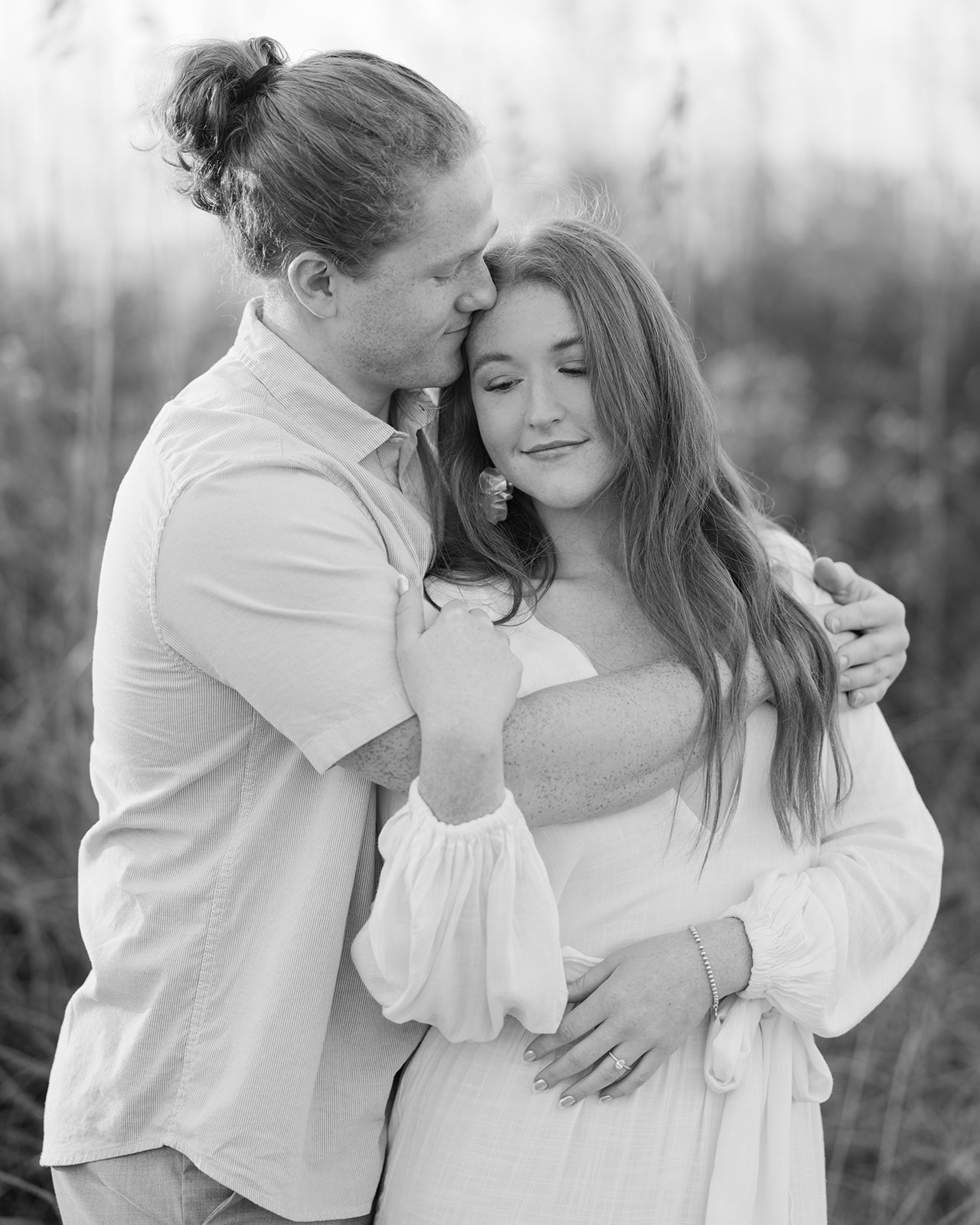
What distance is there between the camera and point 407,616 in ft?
4.88

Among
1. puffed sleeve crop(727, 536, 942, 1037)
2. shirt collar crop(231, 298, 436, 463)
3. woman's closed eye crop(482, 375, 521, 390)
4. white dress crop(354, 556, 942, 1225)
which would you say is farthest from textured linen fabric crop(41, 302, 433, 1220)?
puffed sleeve crop(727, 536, 942, 1037)

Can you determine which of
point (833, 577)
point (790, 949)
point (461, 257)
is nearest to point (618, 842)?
point (790, 949)

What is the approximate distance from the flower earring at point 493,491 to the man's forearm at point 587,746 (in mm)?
394

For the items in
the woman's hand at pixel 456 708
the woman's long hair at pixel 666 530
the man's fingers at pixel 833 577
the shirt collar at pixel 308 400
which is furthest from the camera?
the man's fingers at pixel 833 577

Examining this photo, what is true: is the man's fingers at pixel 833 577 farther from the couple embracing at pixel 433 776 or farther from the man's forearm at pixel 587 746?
the man's forearm at pixel 587 746

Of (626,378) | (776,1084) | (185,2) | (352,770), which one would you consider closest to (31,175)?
(185,2)

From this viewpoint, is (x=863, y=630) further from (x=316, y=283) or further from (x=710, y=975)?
(x=316, y=283)

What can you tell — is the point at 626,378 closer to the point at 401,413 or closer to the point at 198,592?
the point at 401,413

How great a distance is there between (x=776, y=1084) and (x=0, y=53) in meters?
3.52

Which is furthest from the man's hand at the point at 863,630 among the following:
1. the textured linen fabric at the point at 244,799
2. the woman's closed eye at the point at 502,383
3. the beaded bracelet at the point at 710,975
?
the textured linen fabric at the point at 244,799

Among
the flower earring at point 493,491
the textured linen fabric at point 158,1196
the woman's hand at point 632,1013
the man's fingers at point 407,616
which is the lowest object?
the textured linen fabric at point 158,1196

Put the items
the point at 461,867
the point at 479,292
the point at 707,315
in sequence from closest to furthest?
the point at 461,867 < the point at 479,292 < the point at 707,315

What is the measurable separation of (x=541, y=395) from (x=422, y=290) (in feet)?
0.73

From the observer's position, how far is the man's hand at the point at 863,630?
6.12ft
